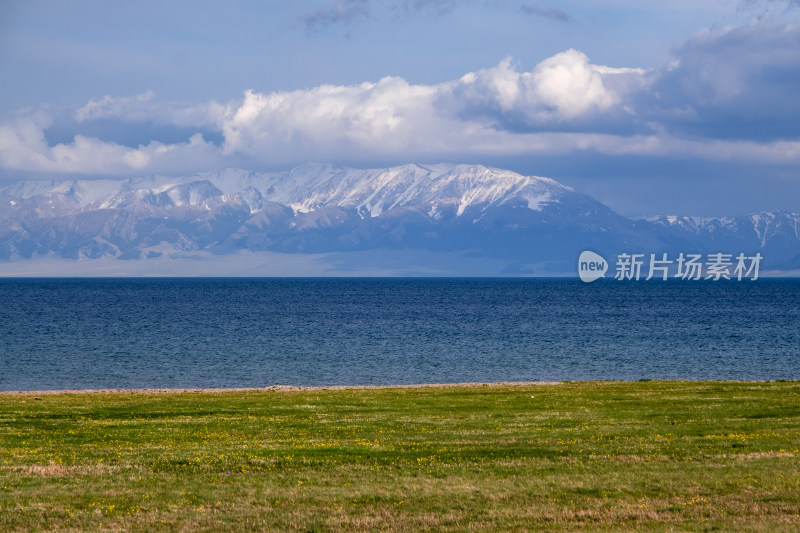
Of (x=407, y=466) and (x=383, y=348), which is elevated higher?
(x=407, y=466)

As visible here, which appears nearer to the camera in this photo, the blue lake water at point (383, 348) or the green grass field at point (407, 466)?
the green grass field at point (407, 466)

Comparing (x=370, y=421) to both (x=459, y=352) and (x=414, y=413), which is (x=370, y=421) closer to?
(x=414, y=413)

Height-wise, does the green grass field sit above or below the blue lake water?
above

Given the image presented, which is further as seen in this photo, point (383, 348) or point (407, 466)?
point (383, 348)

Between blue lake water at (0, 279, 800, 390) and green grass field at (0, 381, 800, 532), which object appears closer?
green grass field at (0, 381, 800, 532)

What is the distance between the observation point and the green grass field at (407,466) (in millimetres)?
20141

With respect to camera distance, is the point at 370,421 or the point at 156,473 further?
the point at 370,421

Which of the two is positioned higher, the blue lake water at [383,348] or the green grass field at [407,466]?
the green grass field at [407,466]

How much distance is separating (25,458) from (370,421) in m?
12.5

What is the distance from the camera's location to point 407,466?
25.5 m

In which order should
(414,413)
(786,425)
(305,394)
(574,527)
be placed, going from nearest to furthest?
(574,527) → (786,425) → (414,413) → (305,394)

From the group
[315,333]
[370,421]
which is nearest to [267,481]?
[370,421]

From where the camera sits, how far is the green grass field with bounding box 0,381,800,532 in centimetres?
2014

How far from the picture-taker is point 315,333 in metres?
112
